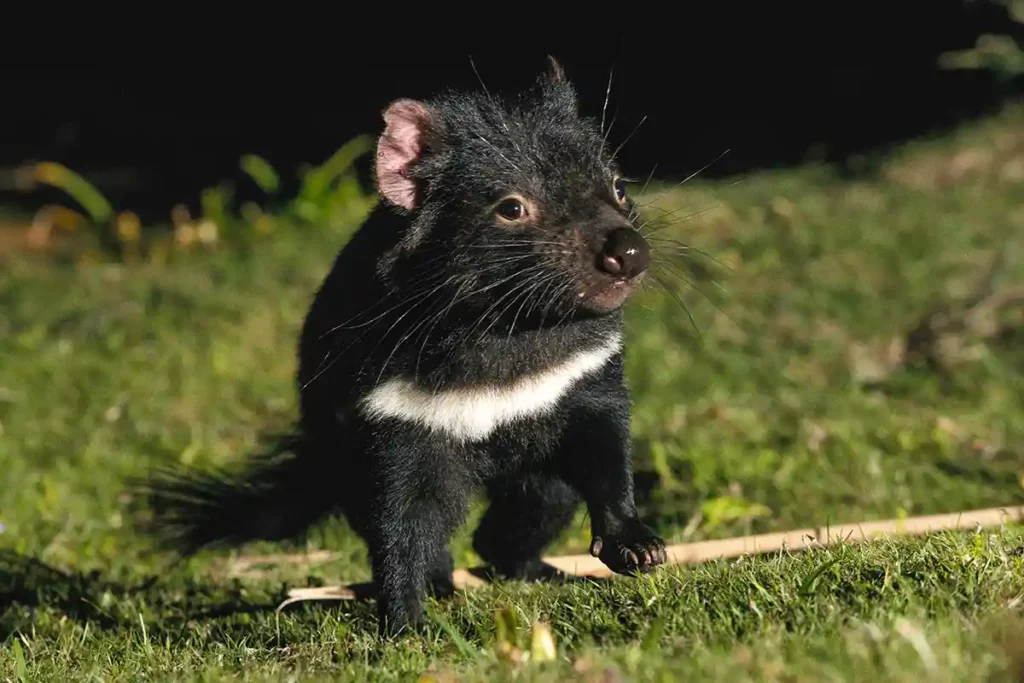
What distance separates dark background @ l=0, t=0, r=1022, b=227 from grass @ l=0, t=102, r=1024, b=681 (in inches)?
19.8

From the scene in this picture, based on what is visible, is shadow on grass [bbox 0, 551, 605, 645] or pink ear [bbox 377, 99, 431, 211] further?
shadow on grass [bbox 0, 551, 605, 645]

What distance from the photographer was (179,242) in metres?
8.44

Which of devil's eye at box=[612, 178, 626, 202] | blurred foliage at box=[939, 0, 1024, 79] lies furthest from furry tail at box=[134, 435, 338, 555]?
blurred foliage at box=[939, 0, 1024, 79]

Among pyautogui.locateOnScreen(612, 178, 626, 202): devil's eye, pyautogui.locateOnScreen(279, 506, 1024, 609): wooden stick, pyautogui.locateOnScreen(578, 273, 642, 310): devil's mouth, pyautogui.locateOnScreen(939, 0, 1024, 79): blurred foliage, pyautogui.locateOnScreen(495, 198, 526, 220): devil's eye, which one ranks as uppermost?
pyautogui.locateOnScreen(495, 198, 526, 220): devil's eye

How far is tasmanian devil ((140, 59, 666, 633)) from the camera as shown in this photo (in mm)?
3553

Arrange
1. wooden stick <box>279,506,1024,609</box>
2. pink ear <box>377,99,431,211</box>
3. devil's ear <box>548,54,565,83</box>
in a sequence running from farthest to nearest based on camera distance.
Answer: wooden stick <box>279,506,1024,609</box> → devil's ear <box>548,54,565,83</box> → pink ear <box>377,99,431,211</box>

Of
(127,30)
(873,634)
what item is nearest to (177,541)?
(873,634)

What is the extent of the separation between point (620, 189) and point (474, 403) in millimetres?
684

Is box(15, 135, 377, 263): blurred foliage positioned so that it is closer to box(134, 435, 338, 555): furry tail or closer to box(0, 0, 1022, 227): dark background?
box(0, 0, 1022, 227): dark background

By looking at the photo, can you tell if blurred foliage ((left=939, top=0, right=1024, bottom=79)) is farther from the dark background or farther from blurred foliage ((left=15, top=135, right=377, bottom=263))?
blurred foliage ((left=15, top=135, right=377, bottom=263))

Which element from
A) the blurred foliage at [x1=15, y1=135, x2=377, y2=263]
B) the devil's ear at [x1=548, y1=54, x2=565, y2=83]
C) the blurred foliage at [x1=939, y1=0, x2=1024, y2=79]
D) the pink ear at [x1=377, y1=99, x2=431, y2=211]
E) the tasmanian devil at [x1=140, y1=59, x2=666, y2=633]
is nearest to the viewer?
the tasmanian devil at [x1=140, y1=59, x2=666, y2=633]

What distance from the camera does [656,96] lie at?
9.75 metres

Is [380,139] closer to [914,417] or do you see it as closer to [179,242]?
[914,417]

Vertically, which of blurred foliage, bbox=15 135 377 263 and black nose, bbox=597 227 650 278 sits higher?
black nose, bbox=597 227 650 278
